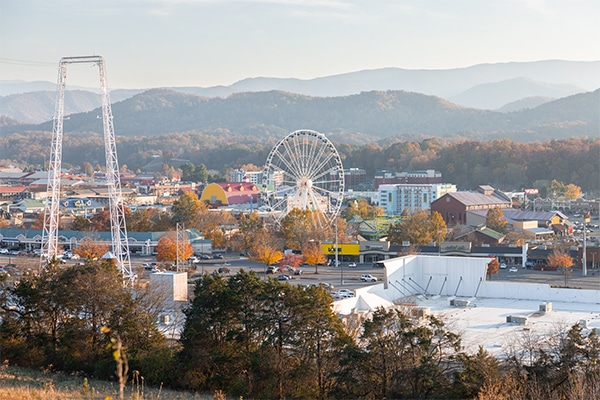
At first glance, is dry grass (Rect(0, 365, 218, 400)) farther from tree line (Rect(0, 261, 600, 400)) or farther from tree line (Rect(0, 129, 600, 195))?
tree line (Rect(0, 129, 600, 195))

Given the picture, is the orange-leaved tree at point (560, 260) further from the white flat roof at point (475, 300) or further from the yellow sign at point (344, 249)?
the white flat roof at point (475, 300)

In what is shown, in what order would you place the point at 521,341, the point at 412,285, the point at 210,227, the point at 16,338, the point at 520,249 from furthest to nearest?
the point at 210,227, the point at 520,249, the point at 412,285, the point at 521,341, the point at 16,338

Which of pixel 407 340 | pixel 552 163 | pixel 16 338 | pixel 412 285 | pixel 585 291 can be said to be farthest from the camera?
pixel 552 163

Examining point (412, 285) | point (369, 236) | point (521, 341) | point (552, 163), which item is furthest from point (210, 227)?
point (552, 163)

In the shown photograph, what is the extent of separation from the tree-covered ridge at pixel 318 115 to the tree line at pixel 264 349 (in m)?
87.1

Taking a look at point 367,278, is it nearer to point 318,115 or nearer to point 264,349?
point 264,349

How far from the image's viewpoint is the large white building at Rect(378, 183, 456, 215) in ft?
110

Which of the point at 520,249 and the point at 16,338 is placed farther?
the point at 520,249

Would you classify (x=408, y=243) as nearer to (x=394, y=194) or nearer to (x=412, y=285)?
(x=412, y=285)

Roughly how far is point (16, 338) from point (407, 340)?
4.25 meters

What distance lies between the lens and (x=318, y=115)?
125m

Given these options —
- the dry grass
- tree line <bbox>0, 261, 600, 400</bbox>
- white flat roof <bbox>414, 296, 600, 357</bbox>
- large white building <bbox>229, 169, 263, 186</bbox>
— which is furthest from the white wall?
large white building <bbox>229, 169, 263, 186</bbox>

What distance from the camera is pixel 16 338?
9.38 meters

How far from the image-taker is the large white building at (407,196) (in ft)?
110
